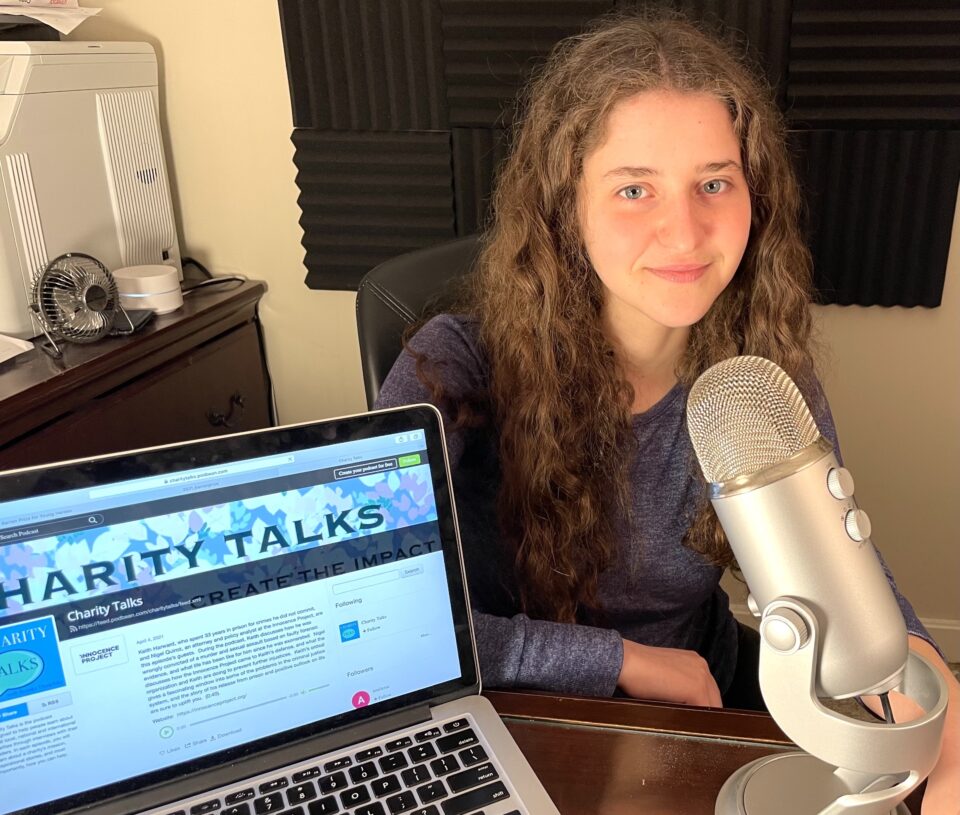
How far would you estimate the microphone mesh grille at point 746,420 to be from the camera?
1.75 feet

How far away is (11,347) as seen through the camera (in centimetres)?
146

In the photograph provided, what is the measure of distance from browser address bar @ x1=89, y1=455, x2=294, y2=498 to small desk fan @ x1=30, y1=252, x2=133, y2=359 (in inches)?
39.3

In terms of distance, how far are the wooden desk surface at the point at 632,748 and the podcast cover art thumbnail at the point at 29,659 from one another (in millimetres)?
368

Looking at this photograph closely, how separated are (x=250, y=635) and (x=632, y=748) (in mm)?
328

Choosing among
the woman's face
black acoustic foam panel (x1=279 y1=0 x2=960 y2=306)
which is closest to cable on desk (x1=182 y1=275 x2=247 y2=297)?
black acoustic foam panel (x1=279 y1=0 x2=960 y2=306)

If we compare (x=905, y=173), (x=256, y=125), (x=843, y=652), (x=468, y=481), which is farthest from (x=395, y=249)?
(x=843, y=652)

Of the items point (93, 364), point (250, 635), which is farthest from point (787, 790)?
point (93, 364)

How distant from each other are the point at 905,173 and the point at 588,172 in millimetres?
910

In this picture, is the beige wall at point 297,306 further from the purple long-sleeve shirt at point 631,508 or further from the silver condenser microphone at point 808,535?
the silver condenser microphone at point 808,535

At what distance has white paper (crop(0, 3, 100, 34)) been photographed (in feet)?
5.09

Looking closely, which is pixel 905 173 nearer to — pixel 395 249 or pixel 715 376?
pixel 395 249

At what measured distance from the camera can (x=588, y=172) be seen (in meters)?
1.02

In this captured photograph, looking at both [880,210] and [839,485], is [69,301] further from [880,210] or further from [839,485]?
[880,210]

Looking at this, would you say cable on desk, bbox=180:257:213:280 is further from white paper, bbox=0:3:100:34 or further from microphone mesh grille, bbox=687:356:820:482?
microphone mesh grille, bbox=687:356:820:482
